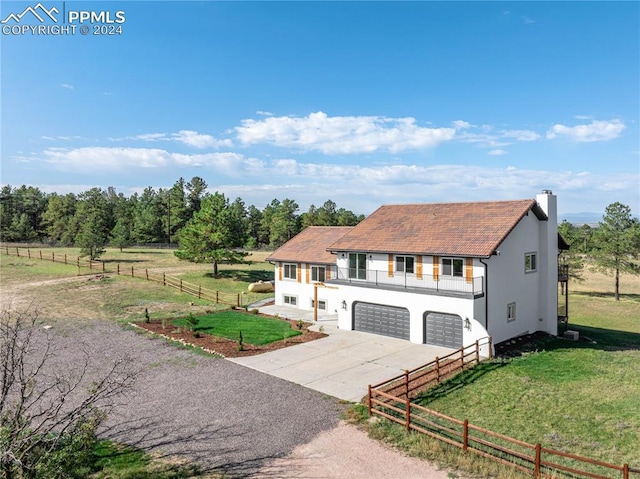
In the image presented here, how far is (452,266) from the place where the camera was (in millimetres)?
22969

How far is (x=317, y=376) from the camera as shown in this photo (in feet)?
59.2

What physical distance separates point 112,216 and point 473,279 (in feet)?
263

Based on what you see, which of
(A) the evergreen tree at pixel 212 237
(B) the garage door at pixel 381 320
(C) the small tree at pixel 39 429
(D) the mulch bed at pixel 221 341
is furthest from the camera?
(A) the evergreen tree at pixel 212 237

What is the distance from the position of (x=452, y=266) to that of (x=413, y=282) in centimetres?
243

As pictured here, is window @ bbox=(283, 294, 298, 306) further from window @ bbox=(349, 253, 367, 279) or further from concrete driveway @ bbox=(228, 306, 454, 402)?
concrete driveway @ bbox=(228, 306, 454, 402)

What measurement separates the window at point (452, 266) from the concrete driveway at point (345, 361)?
3.96 m

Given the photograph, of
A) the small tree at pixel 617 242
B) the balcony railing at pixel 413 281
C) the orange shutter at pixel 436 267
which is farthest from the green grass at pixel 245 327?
the small tree at pixel 617 242

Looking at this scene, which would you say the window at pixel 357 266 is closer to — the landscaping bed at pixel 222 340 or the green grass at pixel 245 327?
the landscaping bed at pixel 222 340

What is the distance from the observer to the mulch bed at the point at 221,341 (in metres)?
21.5

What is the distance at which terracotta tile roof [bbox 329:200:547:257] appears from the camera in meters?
22.7

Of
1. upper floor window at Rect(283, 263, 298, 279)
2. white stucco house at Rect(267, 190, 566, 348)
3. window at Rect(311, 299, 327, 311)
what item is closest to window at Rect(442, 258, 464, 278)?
white stucco house at Rect(267, 190, 566, 348)

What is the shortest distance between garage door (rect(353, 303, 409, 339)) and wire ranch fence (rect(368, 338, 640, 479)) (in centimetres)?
620

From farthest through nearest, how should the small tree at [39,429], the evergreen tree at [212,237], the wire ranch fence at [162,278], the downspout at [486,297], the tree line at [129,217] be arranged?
the tree line at [129,217]
the evergreen tree at [212,237]
the wire ranch fence at [162,278]
the downspout at [486,297]
the small tree at [39,429]

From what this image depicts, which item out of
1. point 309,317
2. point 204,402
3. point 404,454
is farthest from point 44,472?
point 309,317
